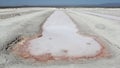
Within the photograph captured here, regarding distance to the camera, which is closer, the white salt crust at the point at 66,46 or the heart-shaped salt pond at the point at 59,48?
the heart-shaped salt pond at the point at 59,48

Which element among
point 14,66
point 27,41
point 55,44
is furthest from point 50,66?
point 27,41

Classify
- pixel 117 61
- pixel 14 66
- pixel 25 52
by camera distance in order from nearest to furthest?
pixel 14 66 < pixel 117 61 < pixel 25 52

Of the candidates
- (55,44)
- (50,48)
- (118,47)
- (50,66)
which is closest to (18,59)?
(50,66)

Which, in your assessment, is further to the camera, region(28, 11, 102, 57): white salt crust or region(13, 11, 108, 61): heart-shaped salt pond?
region(28, 11, 102, 57): white salt crust

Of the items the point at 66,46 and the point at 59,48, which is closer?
the point at 59,48

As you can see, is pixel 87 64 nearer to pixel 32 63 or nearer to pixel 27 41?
pixel 32 63

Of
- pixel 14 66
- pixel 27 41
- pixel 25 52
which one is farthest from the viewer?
pixel 27 41

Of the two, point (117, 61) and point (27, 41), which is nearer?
point (117, 61)

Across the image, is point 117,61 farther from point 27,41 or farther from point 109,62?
point 27,41

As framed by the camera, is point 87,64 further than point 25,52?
No
